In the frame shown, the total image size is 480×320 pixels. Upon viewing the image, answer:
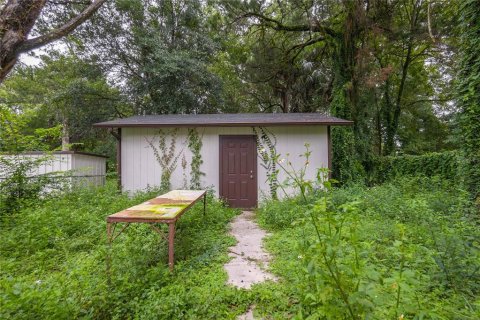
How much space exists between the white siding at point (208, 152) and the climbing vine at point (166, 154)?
0.30 ft

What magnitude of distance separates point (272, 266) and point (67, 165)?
6.69 meters

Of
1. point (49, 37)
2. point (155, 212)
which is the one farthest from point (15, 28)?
point (155, 212)

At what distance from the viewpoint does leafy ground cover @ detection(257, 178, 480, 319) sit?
131cm

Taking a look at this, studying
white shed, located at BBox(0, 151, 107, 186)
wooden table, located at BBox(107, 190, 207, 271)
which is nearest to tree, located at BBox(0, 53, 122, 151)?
white shed, located at BBox(0, 151, 107, 186)

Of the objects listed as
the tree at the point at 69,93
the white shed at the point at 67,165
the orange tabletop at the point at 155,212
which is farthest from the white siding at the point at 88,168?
the orange tabletop at the point at 155,212

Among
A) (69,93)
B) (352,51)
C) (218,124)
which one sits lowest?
(218,124)

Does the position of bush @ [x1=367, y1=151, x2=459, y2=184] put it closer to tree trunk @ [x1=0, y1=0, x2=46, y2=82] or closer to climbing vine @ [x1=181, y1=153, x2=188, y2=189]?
climbing vine @ [x1=181, y1=153, x2=188, y2=189]

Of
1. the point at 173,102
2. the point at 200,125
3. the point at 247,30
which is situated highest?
the point at 247,30

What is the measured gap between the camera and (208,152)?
6820 millimetres

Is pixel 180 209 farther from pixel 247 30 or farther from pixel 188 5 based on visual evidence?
pixel 188 5

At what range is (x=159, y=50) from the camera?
34.9 ft

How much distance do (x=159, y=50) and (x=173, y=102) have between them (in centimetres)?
243

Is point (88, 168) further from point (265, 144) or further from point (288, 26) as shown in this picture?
point (288, 26)

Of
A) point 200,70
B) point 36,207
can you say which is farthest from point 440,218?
point 200,70
